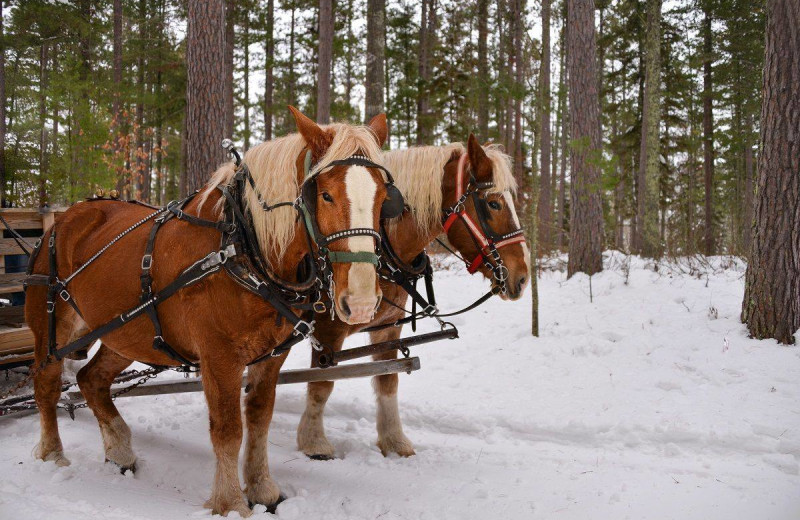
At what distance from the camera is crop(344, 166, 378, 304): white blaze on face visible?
2.14 meters

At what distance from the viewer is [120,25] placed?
15.2m

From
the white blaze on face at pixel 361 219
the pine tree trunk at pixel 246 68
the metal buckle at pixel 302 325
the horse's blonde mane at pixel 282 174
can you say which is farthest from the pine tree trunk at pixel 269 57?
the white blaze on face at pixel 361 219

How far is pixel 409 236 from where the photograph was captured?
3.58 meters

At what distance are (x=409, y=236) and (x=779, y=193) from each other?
3.95 m

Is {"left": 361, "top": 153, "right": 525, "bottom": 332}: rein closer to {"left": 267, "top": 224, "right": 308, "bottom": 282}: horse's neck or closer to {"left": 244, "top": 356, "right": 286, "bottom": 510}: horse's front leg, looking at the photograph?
{"left": 267, "top": 224, "right": 308, "bottom": 282}: horse's neck

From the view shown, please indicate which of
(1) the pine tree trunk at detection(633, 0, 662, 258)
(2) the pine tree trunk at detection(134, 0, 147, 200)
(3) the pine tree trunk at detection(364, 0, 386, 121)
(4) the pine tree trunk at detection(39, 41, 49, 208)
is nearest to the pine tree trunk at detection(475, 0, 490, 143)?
(1) the pine tree trunk at detection(633, 0, 662, 258)

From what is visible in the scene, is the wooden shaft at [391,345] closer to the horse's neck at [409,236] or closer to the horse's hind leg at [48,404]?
the horse's neck at [409,236]

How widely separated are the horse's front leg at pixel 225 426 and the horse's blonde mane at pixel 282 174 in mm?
658

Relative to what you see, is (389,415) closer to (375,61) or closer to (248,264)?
(248,264)

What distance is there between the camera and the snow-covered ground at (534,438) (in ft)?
9.88

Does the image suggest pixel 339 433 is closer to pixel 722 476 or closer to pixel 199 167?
pixel 722 476

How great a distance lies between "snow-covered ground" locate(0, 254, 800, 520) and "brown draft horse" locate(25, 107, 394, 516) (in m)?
0.35

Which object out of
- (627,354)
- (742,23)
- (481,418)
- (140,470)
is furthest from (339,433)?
(742,23)

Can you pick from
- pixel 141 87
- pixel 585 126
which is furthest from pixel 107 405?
pixel 141 87
